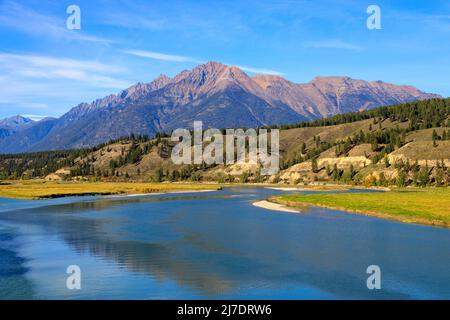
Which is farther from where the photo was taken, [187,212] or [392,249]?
[187,212]

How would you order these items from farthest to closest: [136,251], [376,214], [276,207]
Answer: [276,207], [376,214], [136,251]

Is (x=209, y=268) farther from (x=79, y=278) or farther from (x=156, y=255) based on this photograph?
(x=79, y=278)

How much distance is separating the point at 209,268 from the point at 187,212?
55460 mm

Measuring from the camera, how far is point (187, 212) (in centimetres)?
10131

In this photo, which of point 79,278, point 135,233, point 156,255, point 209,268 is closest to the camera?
point 79,278

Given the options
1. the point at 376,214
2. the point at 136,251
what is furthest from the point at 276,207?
the point at 136,251

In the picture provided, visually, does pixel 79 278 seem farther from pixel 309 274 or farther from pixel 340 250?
pixel 340 250

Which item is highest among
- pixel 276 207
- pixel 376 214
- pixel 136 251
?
pixel 376 214

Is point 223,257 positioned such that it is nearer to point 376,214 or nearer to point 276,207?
point 376,214

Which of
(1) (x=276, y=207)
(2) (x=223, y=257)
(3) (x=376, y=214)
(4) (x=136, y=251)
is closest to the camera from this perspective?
(2) (x=223, y=257)

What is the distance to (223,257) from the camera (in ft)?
170

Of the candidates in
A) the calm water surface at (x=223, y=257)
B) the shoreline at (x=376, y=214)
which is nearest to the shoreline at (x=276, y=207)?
the shoreline at (x=376, y=214)
